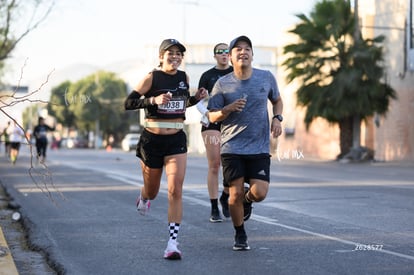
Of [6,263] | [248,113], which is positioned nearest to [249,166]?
[248,113]

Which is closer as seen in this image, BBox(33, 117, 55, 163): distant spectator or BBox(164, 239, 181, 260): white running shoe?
BBox(164, 239, 181, 260): white running shoe

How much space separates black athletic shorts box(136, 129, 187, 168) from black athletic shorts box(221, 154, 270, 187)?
449 mm

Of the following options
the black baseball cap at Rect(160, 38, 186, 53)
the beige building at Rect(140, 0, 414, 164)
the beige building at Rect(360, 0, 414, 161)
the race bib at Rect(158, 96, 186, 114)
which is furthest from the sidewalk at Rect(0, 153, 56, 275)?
the beige building at Rect(360, 0, 414, 161)

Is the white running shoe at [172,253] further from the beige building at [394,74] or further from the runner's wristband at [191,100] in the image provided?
the beige building at [394,74]

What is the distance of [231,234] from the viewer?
8.90m

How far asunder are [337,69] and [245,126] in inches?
1066

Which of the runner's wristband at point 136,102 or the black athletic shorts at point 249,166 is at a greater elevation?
the runner's wristband at point 136,102

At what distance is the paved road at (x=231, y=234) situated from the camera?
22.9 feet

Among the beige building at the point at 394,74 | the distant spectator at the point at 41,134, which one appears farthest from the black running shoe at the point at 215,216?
the beige building at the point at 394,74

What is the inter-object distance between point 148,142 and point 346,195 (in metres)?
7.24

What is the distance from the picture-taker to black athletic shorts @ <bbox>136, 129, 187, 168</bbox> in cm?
764

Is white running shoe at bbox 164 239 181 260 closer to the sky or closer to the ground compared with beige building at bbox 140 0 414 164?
closer to the ground

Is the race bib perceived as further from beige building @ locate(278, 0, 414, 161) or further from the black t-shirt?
beige building @ locate(278, 0, 414, 161)

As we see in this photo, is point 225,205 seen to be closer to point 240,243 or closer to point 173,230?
point 240,243
